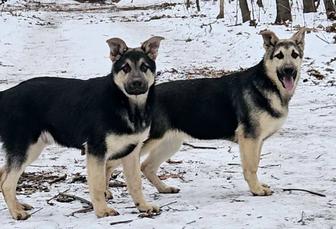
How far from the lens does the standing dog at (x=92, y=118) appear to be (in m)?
5.82

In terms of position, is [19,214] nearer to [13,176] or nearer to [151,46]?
[13,176]

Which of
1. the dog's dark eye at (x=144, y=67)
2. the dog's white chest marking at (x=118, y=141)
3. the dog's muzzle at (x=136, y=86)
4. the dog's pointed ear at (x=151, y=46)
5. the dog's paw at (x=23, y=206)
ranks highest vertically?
the dog's pointed ear at (x=151, y=46)

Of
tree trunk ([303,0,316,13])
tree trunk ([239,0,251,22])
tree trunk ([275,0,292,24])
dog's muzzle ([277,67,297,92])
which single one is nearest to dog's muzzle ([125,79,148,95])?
dog's muzzle ([277,67,297,92])

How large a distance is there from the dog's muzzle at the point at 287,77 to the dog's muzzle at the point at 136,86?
1.71 metres

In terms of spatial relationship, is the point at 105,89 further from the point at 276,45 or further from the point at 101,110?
the point at 276,45

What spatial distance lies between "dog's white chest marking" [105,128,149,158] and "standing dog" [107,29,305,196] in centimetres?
78

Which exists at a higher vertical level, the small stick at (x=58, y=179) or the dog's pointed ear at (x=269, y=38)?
the dog's pointed ear at (x=269, y=38)

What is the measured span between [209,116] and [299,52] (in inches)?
48.1

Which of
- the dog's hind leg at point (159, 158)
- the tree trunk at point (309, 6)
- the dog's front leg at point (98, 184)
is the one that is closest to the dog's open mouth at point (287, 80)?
the dog's hind leg at point (159, 158)

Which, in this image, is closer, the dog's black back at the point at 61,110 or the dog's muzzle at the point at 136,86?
the dog's muzzle at the point at 136,86

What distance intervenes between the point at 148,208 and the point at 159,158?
53.6 inches

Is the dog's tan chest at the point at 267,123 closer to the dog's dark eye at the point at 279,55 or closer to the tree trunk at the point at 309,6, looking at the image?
the dog's dark eye at the point at 279,55

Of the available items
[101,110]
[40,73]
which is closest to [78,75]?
[40,73]

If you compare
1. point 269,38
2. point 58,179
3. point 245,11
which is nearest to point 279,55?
point 269,38
